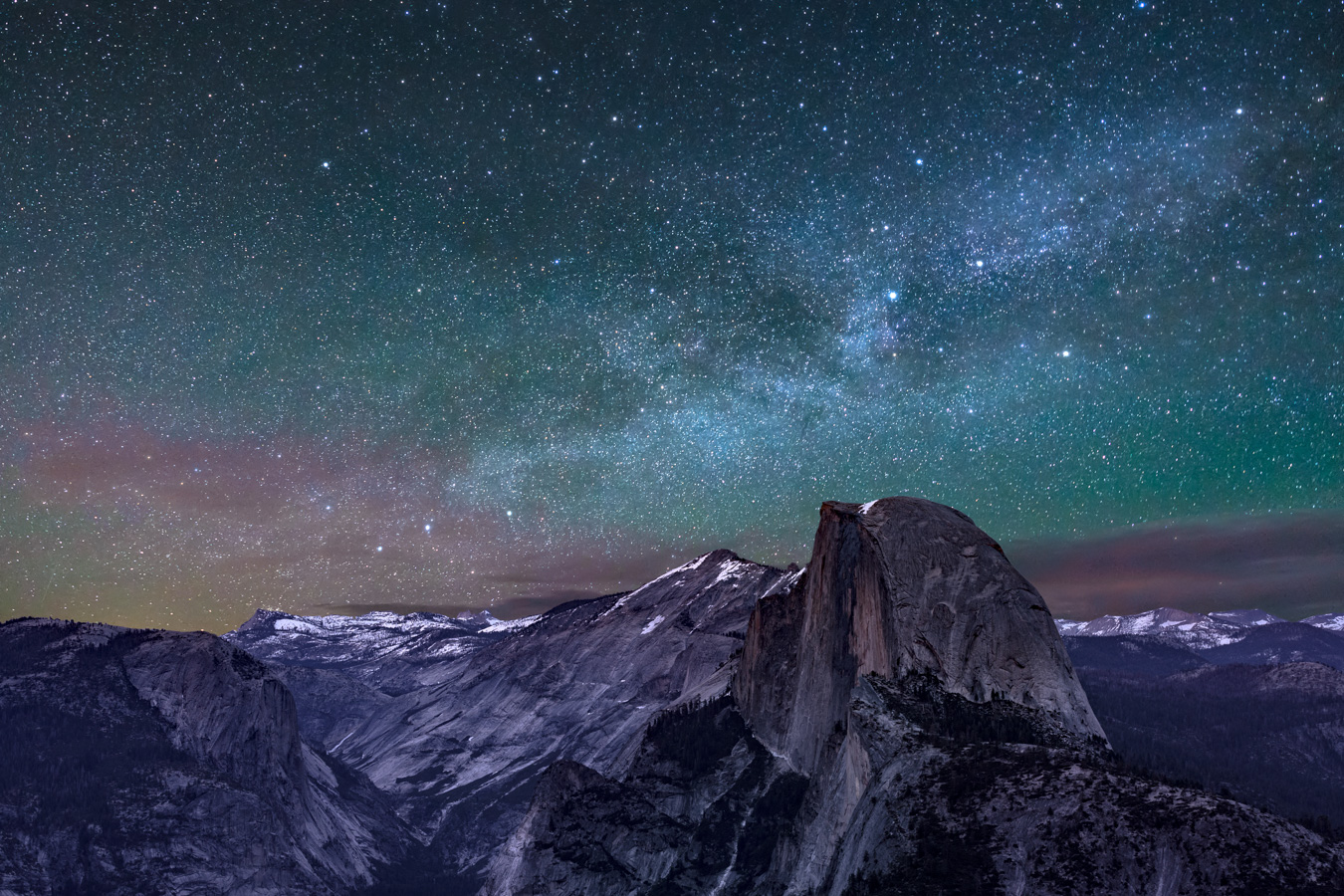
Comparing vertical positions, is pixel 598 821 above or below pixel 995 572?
below

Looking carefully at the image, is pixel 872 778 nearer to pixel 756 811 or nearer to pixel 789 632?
pixel 756 811

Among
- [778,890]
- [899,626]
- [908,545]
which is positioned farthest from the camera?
[778,890]

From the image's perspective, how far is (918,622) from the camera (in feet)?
336

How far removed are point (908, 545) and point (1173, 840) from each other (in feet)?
217

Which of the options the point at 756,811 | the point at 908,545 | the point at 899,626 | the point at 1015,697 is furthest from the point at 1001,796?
the point at 756,811

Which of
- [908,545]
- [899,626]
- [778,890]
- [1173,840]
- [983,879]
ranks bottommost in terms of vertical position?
[778,890]

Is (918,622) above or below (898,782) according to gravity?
above

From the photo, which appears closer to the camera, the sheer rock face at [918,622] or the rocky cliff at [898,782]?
the rocky cliff at [898,782]

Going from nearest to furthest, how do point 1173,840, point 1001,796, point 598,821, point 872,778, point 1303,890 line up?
point 1303,890 < point 1173,840 < point 1001,796 < point 872,778 < point 598,821

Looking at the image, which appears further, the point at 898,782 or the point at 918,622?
the point at 918,622

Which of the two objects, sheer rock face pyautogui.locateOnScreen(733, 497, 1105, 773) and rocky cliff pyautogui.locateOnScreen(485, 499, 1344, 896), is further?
sheer rock face pyautogui.locateOnScreen(733, 497, 1105, 773)

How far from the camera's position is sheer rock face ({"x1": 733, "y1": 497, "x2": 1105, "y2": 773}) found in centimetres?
9250

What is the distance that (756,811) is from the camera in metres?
154

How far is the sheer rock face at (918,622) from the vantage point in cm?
9250
